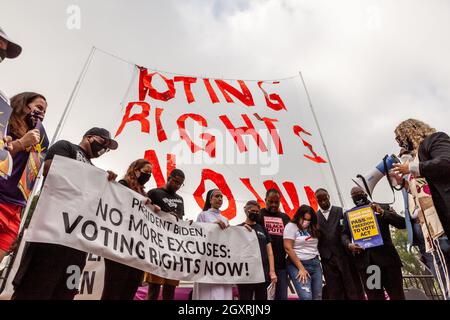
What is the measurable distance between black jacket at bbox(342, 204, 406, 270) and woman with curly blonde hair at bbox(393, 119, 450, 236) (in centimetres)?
150

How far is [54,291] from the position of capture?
2.40m

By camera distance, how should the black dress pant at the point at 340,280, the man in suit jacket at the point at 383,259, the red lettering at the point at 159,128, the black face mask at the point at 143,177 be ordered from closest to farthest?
the black face mask at the point at 143,177 → the man in suit jacket at the point at 383,259 → the black dress pant at the point at 340,280 → the red lettering at the point at 159,128

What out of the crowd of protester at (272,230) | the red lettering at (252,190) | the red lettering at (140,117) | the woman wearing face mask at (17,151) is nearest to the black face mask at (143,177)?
the crowd of protester at (272,230)

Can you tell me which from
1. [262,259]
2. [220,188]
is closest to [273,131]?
[220,188]

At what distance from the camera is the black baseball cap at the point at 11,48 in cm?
221

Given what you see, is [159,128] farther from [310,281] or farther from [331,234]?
[310,281]

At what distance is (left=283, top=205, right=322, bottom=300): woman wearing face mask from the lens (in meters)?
3.94

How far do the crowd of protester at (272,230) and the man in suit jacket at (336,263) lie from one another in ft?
0.04

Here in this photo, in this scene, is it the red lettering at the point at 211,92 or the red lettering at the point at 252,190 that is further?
the red lettering at the point at 211,92

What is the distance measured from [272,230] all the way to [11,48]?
3507mm

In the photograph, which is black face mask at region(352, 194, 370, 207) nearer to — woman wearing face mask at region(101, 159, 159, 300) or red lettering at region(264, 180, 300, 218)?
red lettering at region(264, 180, 300, 218)

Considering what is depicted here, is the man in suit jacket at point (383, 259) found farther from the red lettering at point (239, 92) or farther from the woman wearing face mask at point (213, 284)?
the red lettering at point (239, 92)
